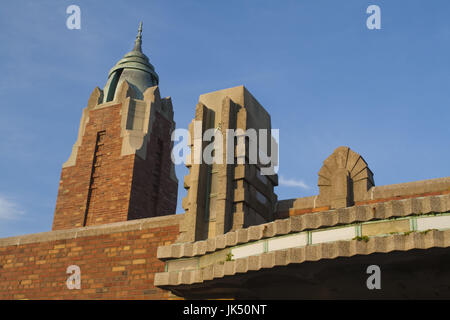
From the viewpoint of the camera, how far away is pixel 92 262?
14.0m

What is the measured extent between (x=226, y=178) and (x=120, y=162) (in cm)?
1268

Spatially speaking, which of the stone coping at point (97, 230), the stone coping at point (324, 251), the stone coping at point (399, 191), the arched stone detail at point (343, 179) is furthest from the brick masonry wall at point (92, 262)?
the arched stone detail at point (343, 179)

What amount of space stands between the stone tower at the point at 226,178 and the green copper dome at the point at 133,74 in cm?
1416

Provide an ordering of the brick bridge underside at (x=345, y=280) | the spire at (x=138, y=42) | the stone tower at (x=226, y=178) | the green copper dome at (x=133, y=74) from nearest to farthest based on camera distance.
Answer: the brick bridge underside at (x=345, y=280) < the stone tower at (x=226, y=178) < the green copper dome at (x=133, y=74) < the spire at (x=138, y=42)

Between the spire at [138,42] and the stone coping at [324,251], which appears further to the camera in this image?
the spire at [138,42]

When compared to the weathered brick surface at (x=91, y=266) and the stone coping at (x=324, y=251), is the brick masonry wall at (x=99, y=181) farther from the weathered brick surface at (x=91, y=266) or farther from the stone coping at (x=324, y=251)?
the stone coping at (x=324, y=251)

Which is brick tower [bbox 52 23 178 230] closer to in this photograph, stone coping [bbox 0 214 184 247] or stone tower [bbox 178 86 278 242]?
stone coping [bbox 0 214 184 247]

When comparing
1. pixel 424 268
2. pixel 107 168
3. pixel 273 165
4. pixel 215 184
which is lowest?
pixel 424 268

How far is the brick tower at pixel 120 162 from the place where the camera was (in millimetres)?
23266

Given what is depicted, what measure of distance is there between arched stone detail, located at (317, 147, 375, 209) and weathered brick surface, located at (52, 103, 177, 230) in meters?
11.4

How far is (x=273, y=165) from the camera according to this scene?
45.0 feet
